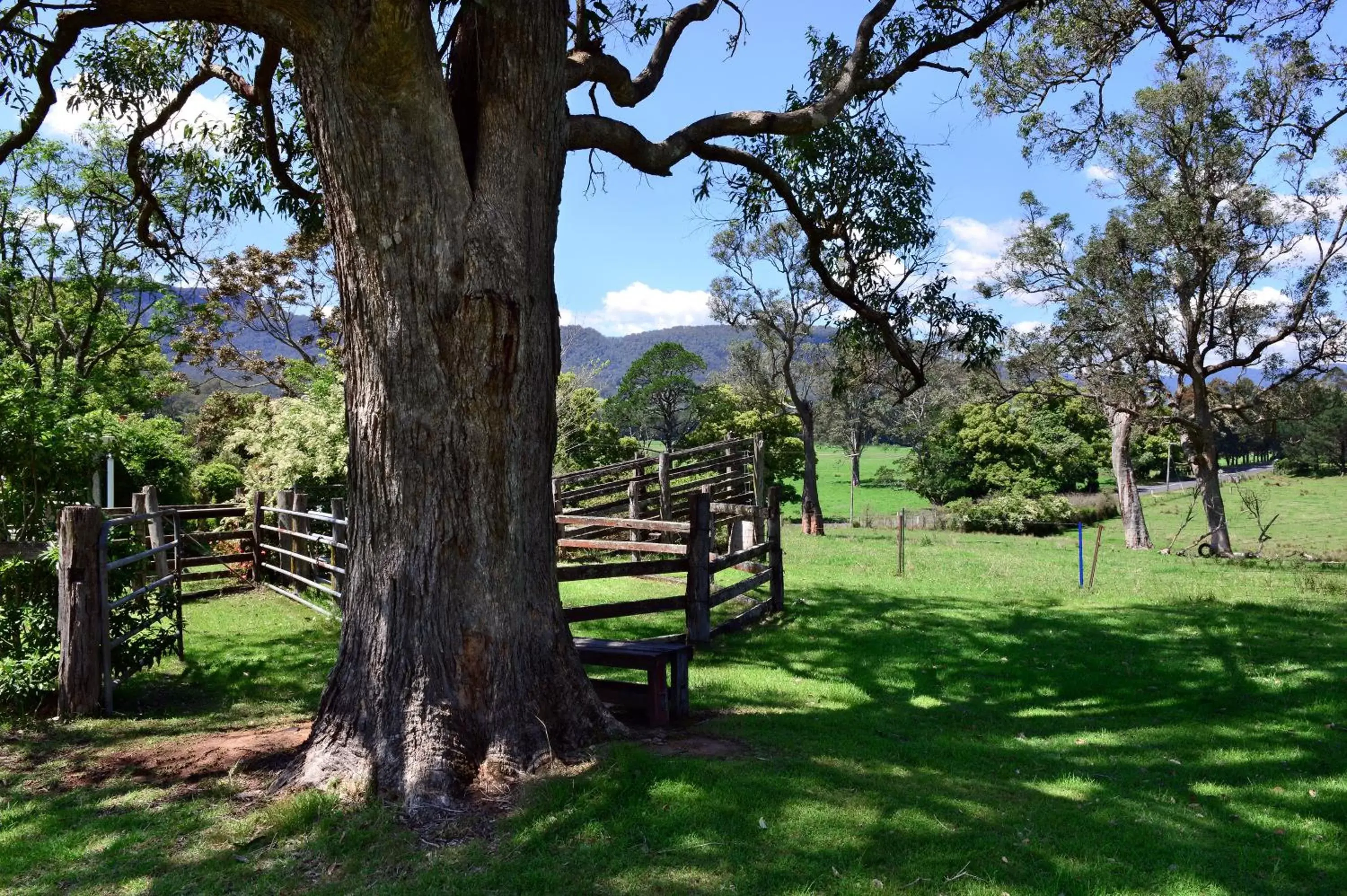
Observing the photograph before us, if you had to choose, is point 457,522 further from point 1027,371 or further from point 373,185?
point 1027,371

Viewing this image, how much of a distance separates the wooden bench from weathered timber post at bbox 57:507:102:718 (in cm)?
369

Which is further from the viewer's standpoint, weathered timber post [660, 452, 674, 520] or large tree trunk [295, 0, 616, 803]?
weathered timber post [660, 452, 674, 520]

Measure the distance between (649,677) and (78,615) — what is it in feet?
14.1

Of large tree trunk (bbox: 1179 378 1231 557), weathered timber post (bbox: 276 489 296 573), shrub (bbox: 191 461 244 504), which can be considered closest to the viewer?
weathered timber post (bbox: 276 489 296 573)

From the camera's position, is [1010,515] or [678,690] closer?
[678,690]

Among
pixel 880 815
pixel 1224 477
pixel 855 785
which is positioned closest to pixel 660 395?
pixel 1224 477

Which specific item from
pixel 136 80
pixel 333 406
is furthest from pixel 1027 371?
pixel 136 80

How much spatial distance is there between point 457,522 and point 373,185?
1.81m

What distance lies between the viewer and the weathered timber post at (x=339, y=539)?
35.5ft

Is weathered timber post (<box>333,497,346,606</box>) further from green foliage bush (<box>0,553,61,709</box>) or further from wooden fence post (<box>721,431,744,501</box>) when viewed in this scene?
wooden fence post (<box>721,431,744,501</box>)

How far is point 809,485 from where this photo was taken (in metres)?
30.6

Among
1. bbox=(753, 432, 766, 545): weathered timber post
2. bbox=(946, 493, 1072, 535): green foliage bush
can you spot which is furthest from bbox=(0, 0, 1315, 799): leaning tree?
bbox=(946, 493, 1072, 535): green foliage bush

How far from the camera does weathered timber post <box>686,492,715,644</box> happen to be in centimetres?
902

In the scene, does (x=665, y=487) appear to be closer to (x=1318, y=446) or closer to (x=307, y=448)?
(x=307, y=448)
